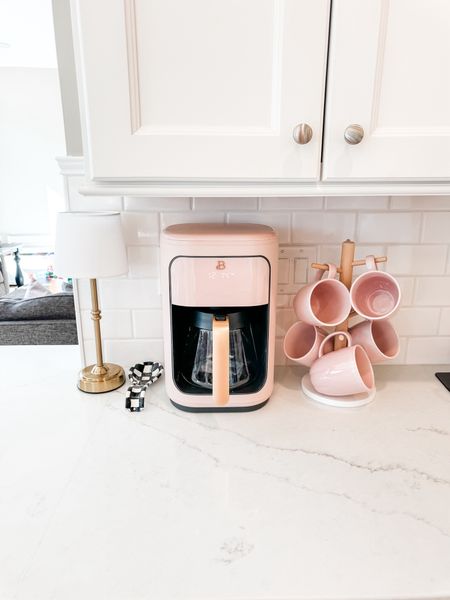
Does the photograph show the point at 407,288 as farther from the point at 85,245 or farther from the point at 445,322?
the point at 85,245

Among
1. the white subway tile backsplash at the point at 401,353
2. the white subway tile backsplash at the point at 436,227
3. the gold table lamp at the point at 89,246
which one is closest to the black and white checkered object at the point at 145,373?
the gold table lamp at the point at 89,246

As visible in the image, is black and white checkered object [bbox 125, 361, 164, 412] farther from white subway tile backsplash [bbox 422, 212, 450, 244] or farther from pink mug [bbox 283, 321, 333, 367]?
white subway tile backsplash [bbox 422, 212, 450, 244]

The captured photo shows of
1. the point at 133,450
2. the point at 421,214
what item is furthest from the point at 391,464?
the point at 421,214

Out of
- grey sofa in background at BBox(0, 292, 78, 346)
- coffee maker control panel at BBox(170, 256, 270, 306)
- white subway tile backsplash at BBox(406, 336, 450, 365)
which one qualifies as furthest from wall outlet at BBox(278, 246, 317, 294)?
grey sofa in background at BBox(0, 292, 78, 346)

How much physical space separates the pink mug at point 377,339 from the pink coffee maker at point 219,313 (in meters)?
0.21

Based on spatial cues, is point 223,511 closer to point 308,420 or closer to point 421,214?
point 308,420

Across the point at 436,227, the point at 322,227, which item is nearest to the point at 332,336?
the point at 322,227

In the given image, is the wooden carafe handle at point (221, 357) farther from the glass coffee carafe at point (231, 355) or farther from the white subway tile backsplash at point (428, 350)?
the white subway tile backsplash at point (428, 350)

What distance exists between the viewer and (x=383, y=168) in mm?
649

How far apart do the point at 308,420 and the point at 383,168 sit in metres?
0.47

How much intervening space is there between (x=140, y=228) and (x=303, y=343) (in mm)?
439

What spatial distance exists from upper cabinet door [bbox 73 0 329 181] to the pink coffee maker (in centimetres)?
15

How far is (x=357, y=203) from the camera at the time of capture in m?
0.96

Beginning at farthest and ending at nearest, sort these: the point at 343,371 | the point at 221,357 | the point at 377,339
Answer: the point at 377,339, the point at 343,371, the point at 221,357
